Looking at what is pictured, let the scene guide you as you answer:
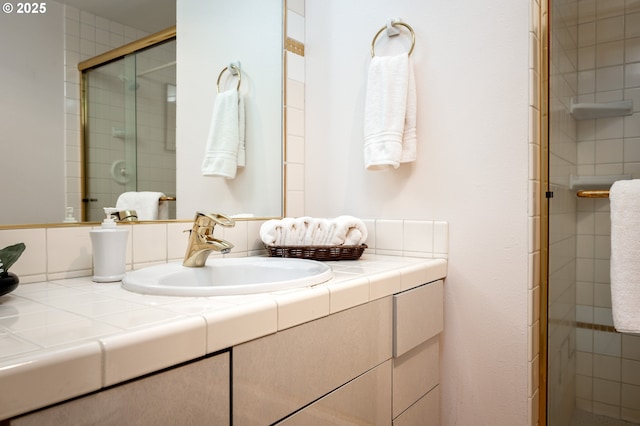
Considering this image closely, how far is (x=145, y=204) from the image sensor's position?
1.19 meters

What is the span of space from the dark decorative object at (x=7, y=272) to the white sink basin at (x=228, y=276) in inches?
7.7

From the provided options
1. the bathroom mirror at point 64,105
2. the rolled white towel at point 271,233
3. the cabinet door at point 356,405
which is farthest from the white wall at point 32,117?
the cabinet door at point 356,405

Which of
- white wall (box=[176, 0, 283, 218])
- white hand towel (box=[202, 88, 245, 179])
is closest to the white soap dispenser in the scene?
white wall (box=[176, 0, 283, 218])

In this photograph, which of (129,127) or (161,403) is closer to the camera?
(161,403)

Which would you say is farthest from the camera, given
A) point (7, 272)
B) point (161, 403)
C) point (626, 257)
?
point (626, 257)

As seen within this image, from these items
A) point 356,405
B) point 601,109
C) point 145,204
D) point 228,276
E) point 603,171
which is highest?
point 601,109

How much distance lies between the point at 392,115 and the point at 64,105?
930 millimetres

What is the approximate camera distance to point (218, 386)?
66cm

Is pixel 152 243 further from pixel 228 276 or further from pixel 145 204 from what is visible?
pixel 228 276

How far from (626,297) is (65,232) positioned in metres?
1.44

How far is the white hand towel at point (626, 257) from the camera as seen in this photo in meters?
1.11

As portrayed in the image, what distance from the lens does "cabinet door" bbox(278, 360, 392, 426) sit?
0.83m

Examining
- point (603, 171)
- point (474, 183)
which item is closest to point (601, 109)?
point (603, 171)

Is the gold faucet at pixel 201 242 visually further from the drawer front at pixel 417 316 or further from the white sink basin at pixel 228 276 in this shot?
the drawer front at pixel 417 316
